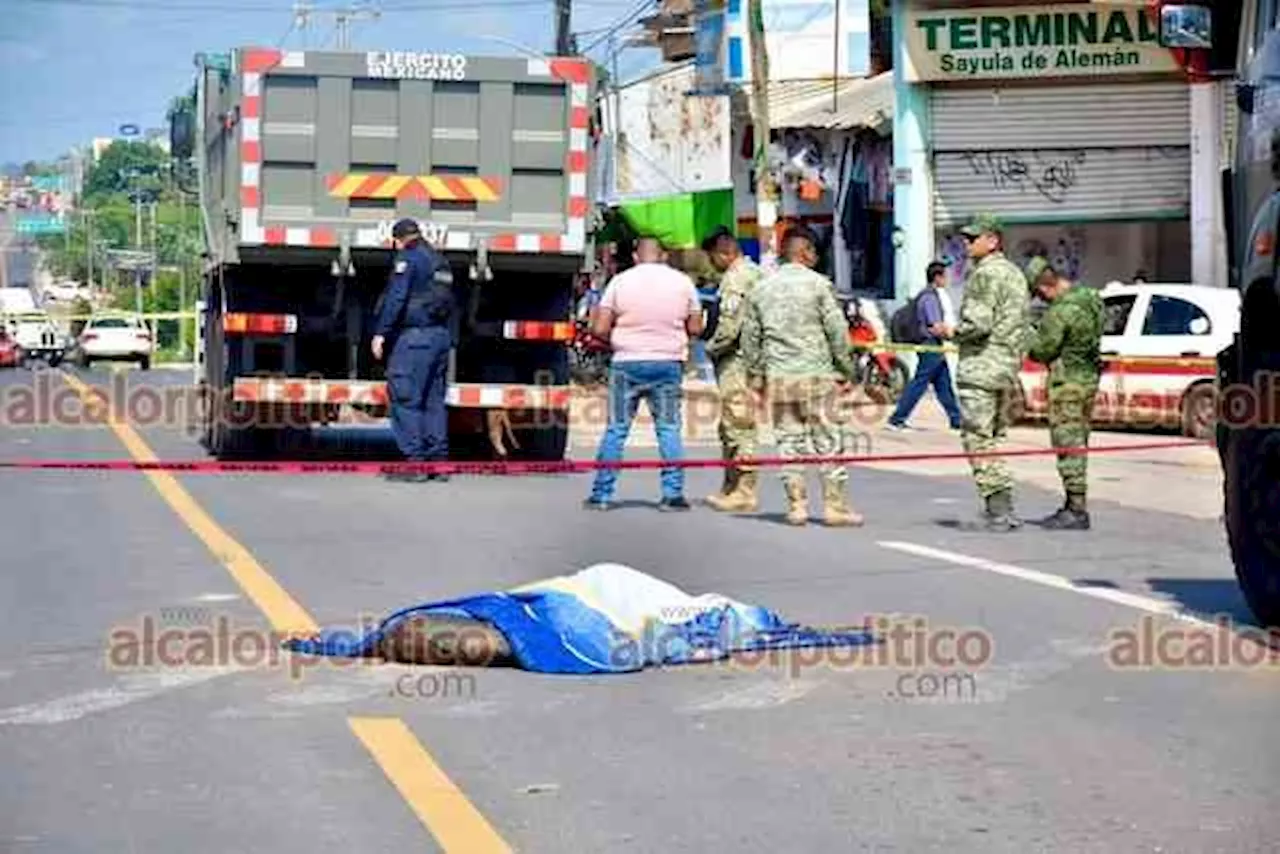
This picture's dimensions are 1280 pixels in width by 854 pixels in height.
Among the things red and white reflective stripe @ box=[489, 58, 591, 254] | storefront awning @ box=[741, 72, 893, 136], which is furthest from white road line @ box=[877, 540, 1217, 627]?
storefront awning @ box=[741, 72, 893, 136]

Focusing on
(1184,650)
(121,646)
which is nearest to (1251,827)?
(1184,650)

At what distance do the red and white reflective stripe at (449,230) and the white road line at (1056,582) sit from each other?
4.73 metres

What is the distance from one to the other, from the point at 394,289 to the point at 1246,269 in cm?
808

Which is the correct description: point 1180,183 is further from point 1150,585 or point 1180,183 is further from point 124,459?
point 1150,585

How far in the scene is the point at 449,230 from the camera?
57.0ft

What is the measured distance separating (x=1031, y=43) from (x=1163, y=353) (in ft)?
26.6

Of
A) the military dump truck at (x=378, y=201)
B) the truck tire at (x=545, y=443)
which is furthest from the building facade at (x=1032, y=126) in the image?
the military dump truck at (x=378, y=201)

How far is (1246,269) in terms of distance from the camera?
9.54 meters

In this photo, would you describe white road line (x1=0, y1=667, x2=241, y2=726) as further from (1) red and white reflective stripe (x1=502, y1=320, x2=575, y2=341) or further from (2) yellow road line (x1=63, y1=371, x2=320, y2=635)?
(1) red and white reflective stripe (x1=502, y1=320, x2=575, y2=341)

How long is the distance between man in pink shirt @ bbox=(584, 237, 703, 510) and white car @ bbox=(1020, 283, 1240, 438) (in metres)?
7.82

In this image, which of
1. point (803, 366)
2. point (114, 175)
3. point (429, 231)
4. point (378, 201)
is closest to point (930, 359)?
point (429, 231)

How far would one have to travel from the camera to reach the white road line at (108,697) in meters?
7.86

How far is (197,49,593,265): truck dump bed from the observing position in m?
17.1

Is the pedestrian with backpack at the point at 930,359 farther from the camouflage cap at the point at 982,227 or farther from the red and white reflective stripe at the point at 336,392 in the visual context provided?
the camouflage cap at the point at 982,227
